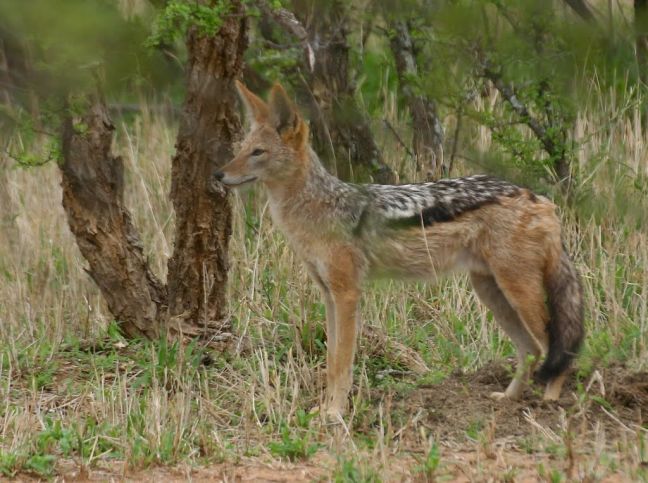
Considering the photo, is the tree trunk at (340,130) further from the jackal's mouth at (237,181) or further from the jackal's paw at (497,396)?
the jackal's paw at (497,396)

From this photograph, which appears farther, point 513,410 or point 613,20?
point 513,410

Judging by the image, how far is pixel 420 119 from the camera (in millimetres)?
8609

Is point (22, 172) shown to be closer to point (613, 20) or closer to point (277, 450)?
point (277, 450)

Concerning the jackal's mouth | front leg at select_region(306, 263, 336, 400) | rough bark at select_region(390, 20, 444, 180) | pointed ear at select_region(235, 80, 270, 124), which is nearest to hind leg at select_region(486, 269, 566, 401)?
front leg at select_region(306, 263, 336, 400)

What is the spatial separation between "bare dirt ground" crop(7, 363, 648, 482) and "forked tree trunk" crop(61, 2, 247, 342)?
4.40ft

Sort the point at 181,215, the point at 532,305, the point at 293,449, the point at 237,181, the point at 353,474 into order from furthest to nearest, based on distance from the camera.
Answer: the point at 181,215
the point at 532,305
the point at 237,181
the point at 293,449
the point at 353,474

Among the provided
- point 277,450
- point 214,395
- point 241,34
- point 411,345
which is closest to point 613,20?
point 277,450

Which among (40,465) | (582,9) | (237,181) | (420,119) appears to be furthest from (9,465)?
(420,119)

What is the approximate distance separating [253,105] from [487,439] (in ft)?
Result: 7.53

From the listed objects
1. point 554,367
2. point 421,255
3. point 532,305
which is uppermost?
point 421,255

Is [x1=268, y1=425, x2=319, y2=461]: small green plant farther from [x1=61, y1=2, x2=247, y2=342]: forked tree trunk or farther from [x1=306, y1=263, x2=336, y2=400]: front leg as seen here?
[x1=61, y1=2, x2=247, y2=342]: forked tree trunk

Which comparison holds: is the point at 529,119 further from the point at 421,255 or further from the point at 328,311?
the point at 328,311

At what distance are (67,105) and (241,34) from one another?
→ 217cm

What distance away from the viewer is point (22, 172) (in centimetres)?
1055
